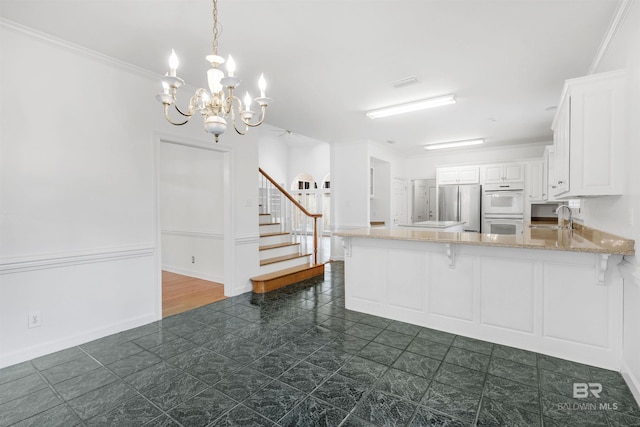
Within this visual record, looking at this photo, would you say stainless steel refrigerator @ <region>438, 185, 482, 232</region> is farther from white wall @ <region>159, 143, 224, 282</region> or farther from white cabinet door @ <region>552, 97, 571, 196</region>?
white wall @ <region>159, 143, 224, 282</region>

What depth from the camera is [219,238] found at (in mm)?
4848

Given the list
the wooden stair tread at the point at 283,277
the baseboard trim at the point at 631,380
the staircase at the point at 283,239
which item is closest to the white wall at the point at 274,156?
the staircase at the point at 283,239

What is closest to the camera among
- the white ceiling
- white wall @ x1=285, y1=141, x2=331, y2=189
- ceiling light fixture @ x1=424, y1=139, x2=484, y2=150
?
the white ceiling

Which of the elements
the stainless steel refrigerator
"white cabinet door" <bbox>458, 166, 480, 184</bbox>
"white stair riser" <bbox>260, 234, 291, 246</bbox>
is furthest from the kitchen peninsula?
"white cabinet door" <bbox>458, 166, 480, 184</bbox>

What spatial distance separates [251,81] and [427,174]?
19.6 feet

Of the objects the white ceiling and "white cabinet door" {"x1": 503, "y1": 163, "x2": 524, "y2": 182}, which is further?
"white cabinet door" {"x1": 503, "y1": 163, "x2": 524, "y2": 182}

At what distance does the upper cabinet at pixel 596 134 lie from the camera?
226 centimetres

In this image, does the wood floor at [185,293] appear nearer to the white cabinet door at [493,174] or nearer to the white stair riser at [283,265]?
the white stair riser at [283,265]

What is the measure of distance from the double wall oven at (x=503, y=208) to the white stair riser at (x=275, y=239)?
15.0 ft

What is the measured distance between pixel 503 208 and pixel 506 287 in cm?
469

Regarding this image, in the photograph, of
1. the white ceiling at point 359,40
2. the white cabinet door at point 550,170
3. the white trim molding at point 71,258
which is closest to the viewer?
the white ceiling at point 359,40

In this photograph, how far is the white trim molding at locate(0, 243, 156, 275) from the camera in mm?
2461

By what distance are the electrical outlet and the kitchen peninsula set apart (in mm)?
2982

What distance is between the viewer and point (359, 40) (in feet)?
8.85
